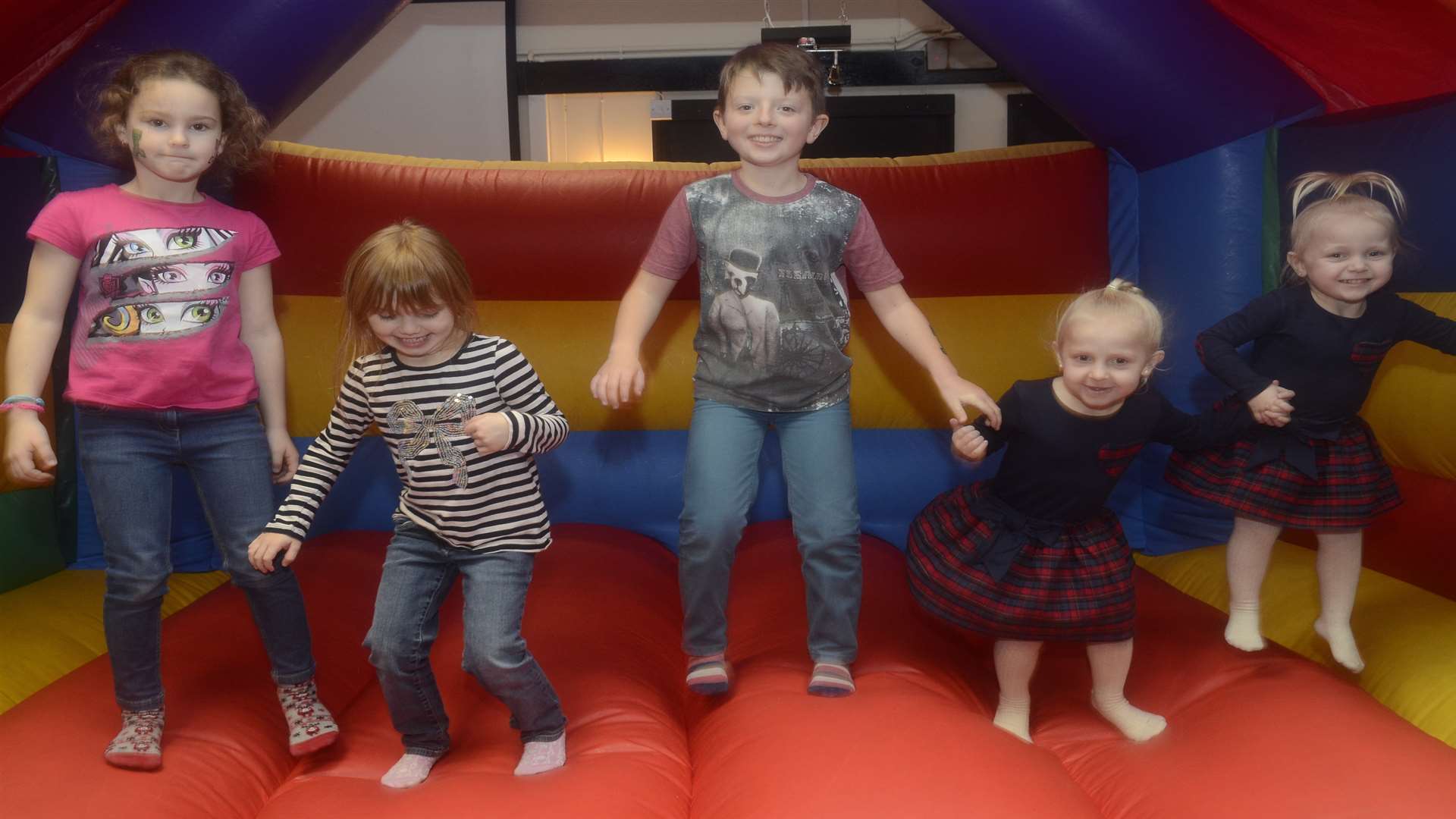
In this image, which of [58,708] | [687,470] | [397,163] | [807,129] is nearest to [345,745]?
[58,708]

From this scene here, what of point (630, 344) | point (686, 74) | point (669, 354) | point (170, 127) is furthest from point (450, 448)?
point (686, 74)

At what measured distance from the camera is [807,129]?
2.06m

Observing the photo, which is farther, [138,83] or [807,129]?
[807,129]

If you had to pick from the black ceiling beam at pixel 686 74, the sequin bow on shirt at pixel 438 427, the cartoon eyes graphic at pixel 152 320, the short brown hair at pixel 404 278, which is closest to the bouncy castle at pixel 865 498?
the sequin bow on shirt at pixel 438 427

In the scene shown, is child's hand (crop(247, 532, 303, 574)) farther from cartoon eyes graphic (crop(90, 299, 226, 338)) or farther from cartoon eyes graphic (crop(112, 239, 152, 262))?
cartoon eyes graphic (crop(112, 239, 152, 262))

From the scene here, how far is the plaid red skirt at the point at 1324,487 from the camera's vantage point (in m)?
2.12

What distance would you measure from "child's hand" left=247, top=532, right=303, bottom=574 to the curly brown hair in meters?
0.76

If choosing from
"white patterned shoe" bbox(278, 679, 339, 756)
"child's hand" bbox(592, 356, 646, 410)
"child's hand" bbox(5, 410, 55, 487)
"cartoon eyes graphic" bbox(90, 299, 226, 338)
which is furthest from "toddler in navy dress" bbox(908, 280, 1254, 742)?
"child's hand" bbox(5, 410, 55, 487)

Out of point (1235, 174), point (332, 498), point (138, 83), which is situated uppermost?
point (138, 83)

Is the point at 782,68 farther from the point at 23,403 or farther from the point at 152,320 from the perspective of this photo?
the point at 23,403

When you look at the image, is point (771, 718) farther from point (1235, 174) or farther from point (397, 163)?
point (397, 163)

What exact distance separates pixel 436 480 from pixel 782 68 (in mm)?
953

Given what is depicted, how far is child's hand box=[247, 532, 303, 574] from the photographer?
5.75 feet

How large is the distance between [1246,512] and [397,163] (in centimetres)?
225
